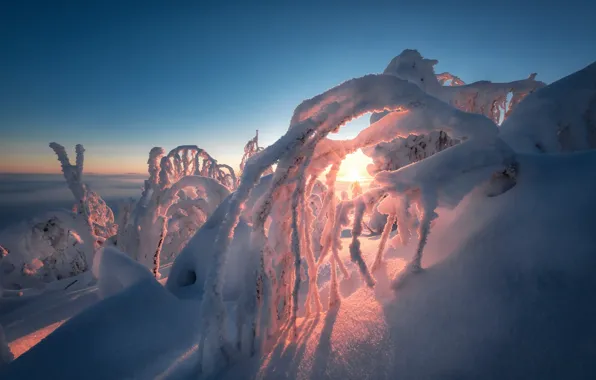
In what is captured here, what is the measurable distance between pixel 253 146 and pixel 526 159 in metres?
9.71

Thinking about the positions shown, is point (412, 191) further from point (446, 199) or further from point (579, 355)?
point (579, 355)

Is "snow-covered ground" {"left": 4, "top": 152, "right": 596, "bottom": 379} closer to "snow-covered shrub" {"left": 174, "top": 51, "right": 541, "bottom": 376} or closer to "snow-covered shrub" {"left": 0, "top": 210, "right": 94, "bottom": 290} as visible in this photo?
"snow-covered shrub" {"left": 174, "top": 51, "right": 541, "bottom": 376}

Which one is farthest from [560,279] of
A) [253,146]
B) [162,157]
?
[253,146]

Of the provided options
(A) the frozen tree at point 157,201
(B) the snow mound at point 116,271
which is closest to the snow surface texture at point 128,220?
(A) the frozen tree at point 157,201

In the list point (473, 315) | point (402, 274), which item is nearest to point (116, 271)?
point (402, 274)

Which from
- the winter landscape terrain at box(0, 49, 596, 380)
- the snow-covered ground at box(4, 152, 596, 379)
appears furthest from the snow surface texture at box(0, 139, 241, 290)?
the snow-covered ground at box(4, 152, 596, 379)

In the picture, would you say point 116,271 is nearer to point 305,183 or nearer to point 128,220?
point 305,183

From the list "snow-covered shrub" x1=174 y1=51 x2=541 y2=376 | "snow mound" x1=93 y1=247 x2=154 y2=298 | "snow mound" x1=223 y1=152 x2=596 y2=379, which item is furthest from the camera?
"snow mound" x1=93 y1=247 x2=154 y2=298

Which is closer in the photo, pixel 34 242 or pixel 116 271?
pixel 116 271

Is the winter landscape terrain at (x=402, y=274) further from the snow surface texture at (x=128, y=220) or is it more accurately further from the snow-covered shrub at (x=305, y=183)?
the snow surface texture at (x=128, y=220)

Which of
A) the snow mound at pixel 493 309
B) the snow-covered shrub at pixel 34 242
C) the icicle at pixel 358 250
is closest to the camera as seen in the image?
the snow mound at pixel 493 309

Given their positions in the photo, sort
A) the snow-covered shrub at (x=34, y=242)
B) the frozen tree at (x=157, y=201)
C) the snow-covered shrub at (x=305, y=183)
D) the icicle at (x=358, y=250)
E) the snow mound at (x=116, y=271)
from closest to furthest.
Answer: the snow-covered shrub at (x=305, y=183), the icicle at (x=358, y=250), the snow mound at (x=116, y=271), the frozen tree at (x=157, y=201), the snow-covered shrub at (x=34, y=242)

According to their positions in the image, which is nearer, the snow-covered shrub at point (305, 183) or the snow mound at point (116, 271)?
the snow-covered shrub at point (305, 183)

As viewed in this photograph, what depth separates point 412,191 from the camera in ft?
5.03
